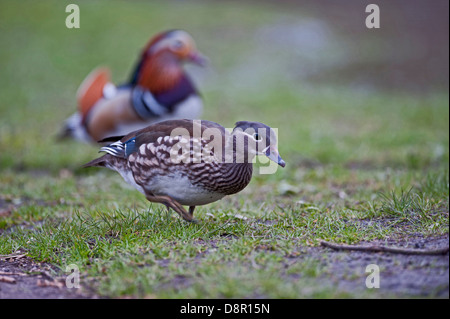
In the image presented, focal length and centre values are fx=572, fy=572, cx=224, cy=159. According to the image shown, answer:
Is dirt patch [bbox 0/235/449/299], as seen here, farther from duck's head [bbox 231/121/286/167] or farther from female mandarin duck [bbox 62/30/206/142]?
female mandarin duck [bbox 62/30/206/142]

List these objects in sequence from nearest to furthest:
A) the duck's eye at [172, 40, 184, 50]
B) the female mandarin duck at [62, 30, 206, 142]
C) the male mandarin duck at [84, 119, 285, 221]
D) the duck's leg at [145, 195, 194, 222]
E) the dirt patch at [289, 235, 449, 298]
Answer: the dirt patch at [289, 235, 449, 298] → the male mandarin duck at [84, 119, 285, 221] → the duck's leg at [145, 195, 194, 222] → the female mandarin duck at [62, 30, 206, 142] → the duck's eye at [172, 40, 184, 50]

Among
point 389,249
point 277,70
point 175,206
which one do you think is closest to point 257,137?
point 175,206

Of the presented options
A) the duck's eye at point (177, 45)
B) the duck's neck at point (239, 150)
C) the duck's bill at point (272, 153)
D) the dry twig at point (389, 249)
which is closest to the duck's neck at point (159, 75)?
the duck's eye at point (177, 45)

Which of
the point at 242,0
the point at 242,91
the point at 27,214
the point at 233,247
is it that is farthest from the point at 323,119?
the point at 242,0

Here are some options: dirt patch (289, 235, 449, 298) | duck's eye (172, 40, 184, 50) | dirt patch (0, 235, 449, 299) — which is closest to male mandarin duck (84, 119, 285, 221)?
dirt patch (0, 235, 449, 299)

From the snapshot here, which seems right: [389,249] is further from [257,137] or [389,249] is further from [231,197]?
[231,197]

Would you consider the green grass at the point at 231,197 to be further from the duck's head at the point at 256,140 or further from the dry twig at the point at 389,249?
the duck's head at the point at 256,140

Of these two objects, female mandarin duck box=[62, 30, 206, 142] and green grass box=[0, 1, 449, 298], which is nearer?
green grass box=[0, 1, 449, 298]

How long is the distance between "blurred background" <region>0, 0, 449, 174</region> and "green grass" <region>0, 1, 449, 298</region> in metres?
0.05

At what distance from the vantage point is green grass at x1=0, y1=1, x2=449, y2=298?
3.32 metres

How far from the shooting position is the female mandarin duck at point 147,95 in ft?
24.0

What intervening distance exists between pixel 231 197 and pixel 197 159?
170 centimetres
